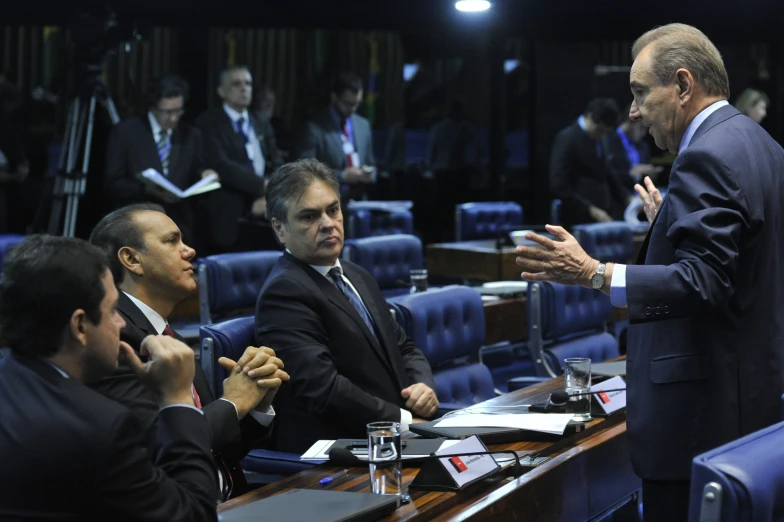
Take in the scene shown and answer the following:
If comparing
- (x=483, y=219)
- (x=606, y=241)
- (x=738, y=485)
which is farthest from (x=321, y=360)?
(x=483, y=219)

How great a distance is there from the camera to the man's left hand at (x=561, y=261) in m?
2.04

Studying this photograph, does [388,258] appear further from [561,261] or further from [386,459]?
[386,459]

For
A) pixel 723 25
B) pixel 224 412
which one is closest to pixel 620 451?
pixel 224 412

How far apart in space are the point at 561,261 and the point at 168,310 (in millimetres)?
984

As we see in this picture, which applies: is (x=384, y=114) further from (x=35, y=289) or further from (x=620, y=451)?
(x=35, y=289)

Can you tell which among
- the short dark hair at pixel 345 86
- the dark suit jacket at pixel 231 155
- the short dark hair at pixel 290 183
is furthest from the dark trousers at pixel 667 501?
the short dark hair at pixel 345 86

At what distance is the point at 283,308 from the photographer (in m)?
2.87

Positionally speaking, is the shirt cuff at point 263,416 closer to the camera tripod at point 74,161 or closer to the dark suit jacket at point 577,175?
the camera tripod at point 74,161

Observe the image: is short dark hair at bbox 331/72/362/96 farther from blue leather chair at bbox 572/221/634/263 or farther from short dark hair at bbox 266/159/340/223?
short dark hair at bbox 266/159/340/223

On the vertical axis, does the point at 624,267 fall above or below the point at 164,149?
below

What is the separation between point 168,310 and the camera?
8.11 ft

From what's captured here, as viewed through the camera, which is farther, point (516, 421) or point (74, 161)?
point (74, 161)

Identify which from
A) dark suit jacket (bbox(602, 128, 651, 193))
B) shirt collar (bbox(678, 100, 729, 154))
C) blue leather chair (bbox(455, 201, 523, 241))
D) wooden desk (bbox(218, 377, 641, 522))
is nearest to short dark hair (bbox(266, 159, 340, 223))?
wooden desk (bbox(218, 377, 641, 522))

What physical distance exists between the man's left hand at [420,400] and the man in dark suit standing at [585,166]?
16.8 ft
